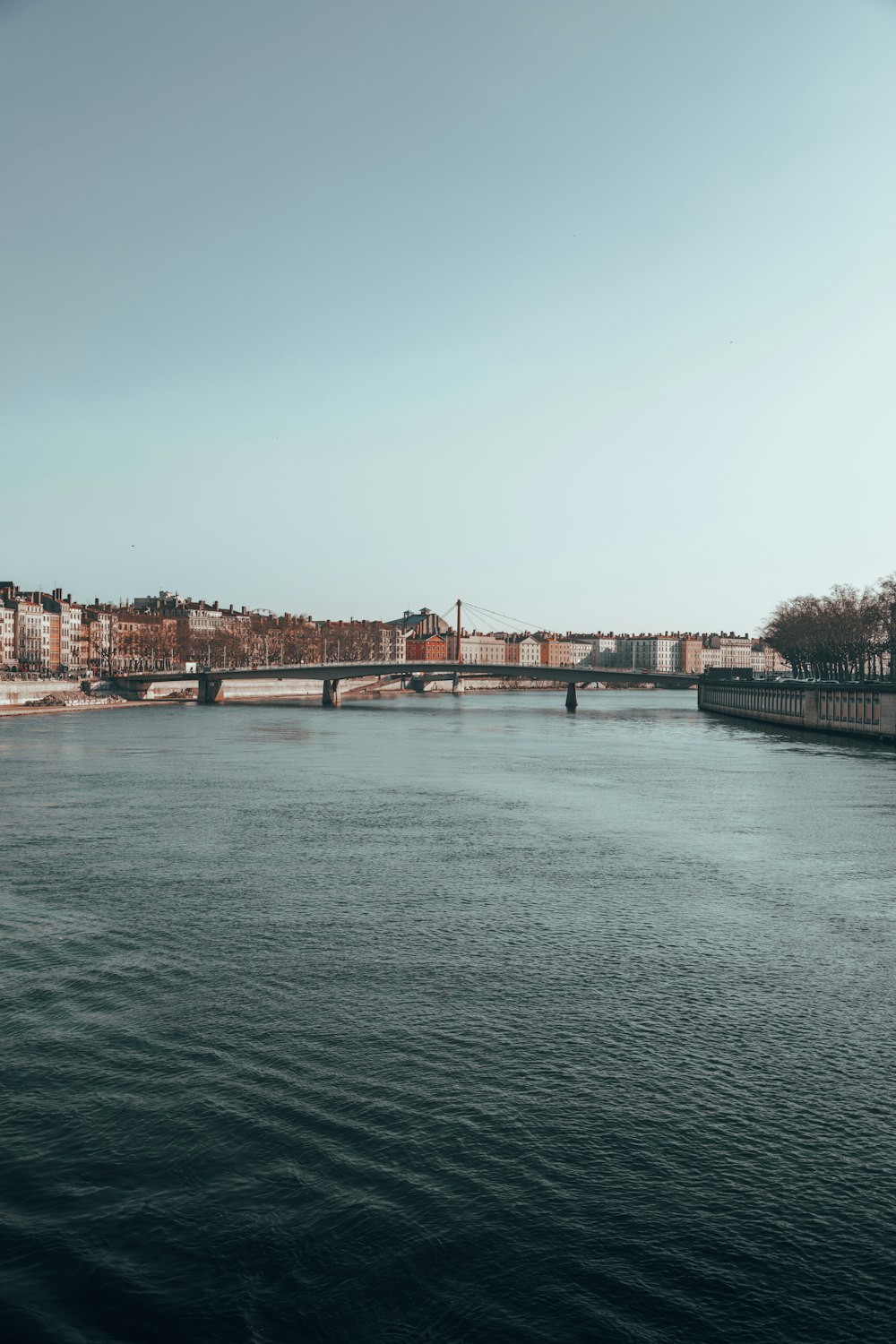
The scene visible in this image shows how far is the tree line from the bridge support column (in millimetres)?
44751

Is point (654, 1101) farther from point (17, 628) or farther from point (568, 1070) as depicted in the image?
point (17, 628)

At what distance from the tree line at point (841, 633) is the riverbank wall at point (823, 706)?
18.3ft

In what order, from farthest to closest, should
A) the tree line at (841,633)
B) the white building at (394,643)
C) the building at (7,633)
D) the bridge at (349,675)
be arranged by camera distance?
the white building at (394,643)
the building at (7,633)
the bridge at (349,675)
the tree line at (841,633)

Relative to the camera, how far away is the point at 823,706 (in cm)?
5753

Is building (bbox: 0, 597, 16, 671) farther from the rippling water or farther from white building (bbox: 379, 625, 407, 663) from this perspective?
the rippling water

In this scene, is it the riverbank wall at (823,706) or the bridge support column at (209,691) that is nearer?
the riverbank wall at (823,706)

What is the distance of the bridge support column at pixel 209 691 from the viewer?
287 feet

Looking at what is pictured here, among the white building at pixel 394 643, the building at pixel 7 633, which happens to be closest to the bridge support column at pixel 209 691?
the building at pixel 7 633

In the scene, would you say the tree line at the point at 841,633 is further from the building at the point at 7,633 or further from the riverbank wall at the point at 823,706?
the building at the point at 7,633

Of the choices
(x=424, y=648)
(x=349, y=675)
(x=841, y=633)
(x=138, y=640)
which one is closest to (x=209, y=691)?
(x=349, y=675)

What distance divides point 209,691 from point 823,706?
49231 millimetres

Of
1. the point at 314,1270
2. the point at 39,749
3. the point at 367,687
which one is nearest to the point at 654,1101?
the point at 314,1270

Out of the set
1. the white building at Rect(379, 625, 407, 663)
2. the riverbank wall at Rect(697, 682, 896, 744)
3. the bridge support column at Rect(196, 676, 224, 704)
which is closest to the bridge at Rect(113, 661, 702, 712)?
the bridge support column at Rect(196, 676, 224, 704)

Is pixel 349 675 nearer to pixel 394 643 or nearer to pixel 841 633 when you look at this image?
pixel 841 633
